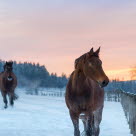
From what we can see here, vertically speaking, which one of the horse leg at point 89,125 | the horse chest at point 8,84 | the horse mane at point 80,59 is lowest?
the horse leg at point 89,125

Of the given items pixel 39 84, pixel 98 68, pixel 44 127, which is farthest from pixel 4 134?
pixel 39 84

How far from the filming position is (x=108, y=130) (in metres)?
12.3

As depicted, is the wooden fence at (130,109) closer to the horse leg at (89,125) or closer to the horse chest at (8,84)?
the horse leg at (89,125)

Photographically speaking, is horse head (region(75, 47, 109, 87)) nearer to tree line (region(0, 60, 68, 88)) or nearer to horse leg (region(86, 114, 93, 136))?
horse leg (region(86, 114, 93, 136))

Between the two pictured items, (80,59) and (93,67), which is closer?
(93,67)

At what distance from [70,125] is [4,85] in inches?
326

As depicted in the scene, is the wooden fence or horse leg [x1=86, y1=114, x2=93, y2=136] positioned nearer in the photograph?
horse leg [x1=86, y1=114, x2=93, y2=136]

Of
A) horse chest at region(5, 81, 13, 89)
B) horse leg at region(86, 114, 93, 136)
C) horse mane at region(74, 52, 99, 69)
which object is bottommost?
horse leg at region(86, 114, 93, 136)

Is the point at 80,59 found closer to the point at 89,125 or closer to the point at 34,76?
the point at 89,125

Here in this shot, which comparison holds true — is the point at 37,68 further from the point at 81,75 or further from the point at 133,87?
the point at 81,75

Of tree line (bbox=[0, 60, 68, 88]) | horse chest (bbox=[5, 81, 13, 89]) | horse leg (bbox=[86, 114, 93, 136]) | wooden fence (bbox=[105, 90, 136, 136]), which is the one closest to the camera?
horse leg (bbox=[86, 114, 93, 136])

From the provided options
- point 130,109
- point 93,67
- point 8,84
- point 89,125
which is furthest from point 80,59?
point 8,84

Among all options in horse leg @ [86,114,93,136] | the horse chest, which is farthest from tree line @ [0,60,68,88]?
horse leg @ [86,114,93,136]

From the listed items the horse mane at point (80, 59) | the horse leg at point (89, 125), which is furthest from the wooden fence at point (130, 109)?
the horse mane at point (80, 59)
